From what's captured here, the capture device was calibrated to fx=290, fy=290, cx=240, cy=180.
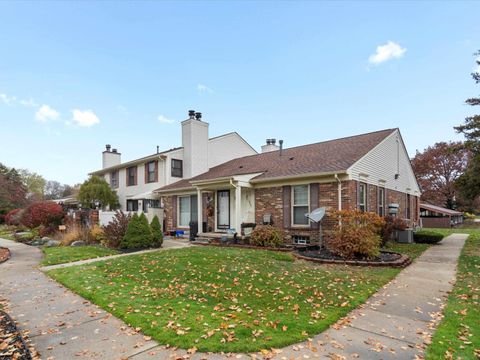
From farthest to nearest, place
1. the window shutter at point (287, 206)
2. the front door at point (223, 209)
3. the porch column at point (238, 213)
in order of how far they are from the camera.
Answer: the front door at point (223, 209) → the porch column at point (238, 213) → the window shutter at point (287, 206)

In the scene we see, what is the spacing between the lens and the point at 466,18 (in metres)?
11.7

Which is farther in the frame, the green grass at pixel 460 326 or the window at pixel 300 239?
the window at pixel 300 239

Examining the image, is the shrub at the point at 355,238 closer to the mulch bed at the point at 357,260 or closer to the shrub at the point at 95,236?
the mulch bed at the point at 357,260

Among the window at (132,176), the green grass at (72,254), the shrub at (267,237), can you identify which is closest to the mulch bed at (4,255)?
the green grass at (72,254)

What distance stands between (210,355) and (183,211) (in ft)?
46.4

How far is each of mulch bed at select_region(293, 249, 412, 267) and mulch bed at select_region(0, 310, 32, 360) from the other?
7224 mm

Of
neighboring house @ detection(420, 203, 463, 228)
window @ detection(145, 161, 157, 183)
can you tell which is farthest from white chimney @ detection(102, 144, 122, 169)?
neighboring house @ detection(420, 203, 463, 228)

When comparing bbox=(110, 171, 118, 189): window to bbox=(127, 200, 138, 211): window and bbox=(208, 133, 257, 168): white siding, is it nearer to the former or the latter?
bbox=(127, 200, 138, 211): window

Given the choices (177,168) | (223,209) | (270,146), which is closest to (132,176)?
(177,168)

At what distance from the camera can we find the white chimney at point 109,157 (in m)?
25.4

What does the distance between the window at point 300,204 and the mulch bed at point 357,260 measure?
7.53ft

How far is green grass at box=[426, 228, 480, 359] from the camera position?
139 inches

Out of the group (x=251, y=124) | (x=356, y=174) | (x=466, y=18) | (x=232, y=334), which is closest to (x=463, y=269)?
(x=356, y=174)

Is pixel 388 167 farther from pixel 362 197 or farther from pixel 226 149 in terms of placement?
pixel 226 149
